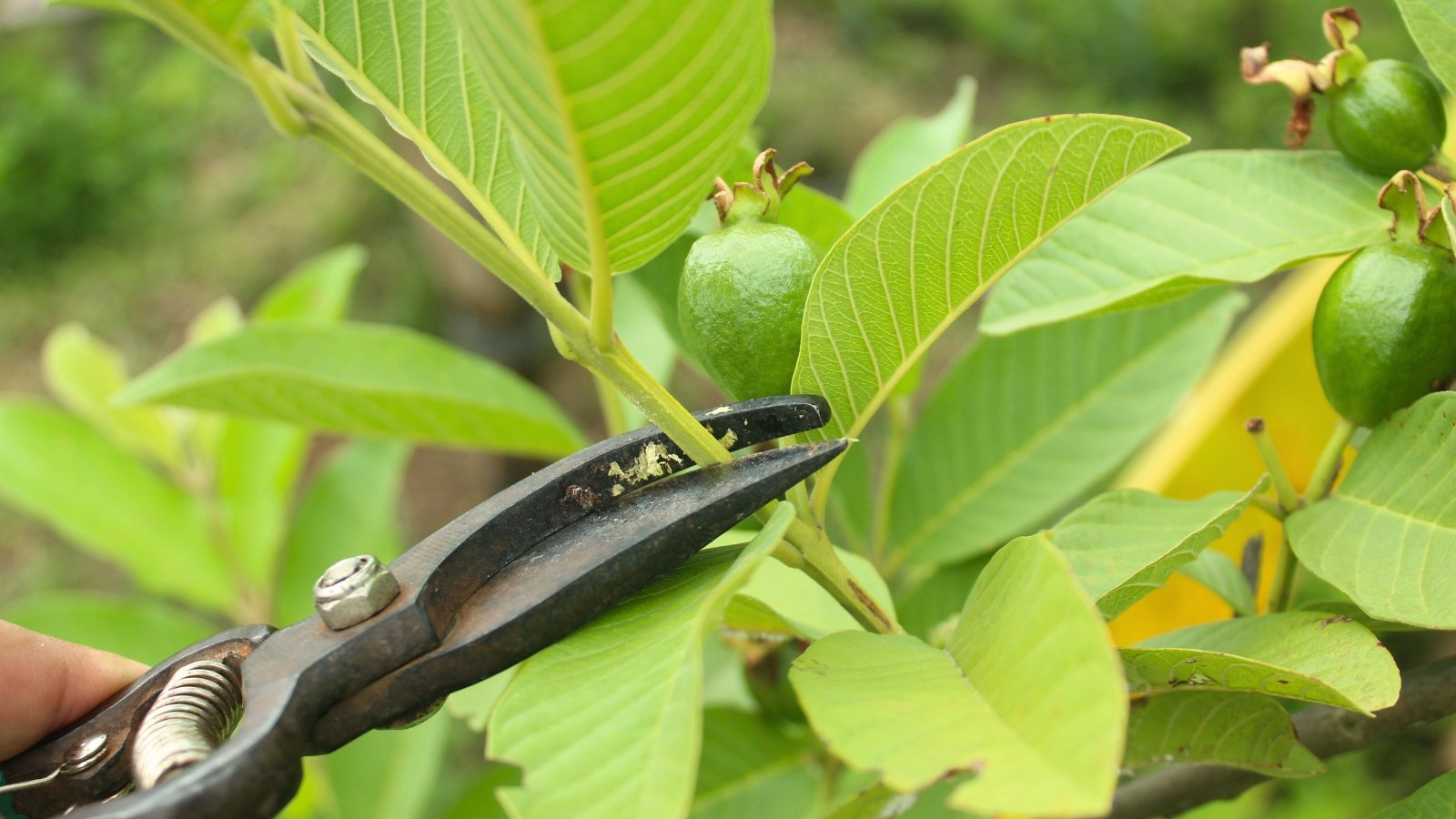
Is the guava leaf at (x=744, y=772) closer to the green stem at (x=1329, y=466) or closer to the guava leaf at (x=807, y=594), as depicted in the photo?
the guava leaf at (x=807, y=594)

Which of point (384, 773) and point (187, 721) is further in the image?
point (384, 773)

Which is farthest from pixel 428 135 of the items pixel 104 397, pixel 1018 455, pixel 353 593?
pixel 104 397

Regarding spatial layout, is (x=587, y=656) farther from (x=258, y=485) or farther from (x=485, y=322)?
(x=485, y=322)

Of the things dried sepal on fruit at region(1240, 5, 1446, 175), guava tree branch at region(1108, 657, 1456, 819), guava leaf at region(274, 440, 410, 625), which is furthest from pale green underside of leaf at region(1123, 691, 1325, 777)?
guava leaf at region(274, 440, 410, 625)

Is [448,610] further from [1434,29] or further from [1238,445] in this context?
[1238,445]

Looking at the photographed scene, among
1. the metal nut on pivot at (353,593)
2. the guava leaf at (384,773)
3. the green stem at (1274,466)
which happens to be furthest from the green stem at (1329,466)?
the guava leaf at (384,773)

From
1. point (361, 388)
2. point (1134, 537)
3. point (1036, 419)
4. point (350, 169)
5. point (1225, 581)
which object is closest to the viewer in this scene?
point (1134, 537)

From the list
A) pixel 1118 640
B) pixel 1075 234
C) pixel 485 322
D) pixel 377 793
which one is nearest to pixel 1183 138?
pixel 1075 234
